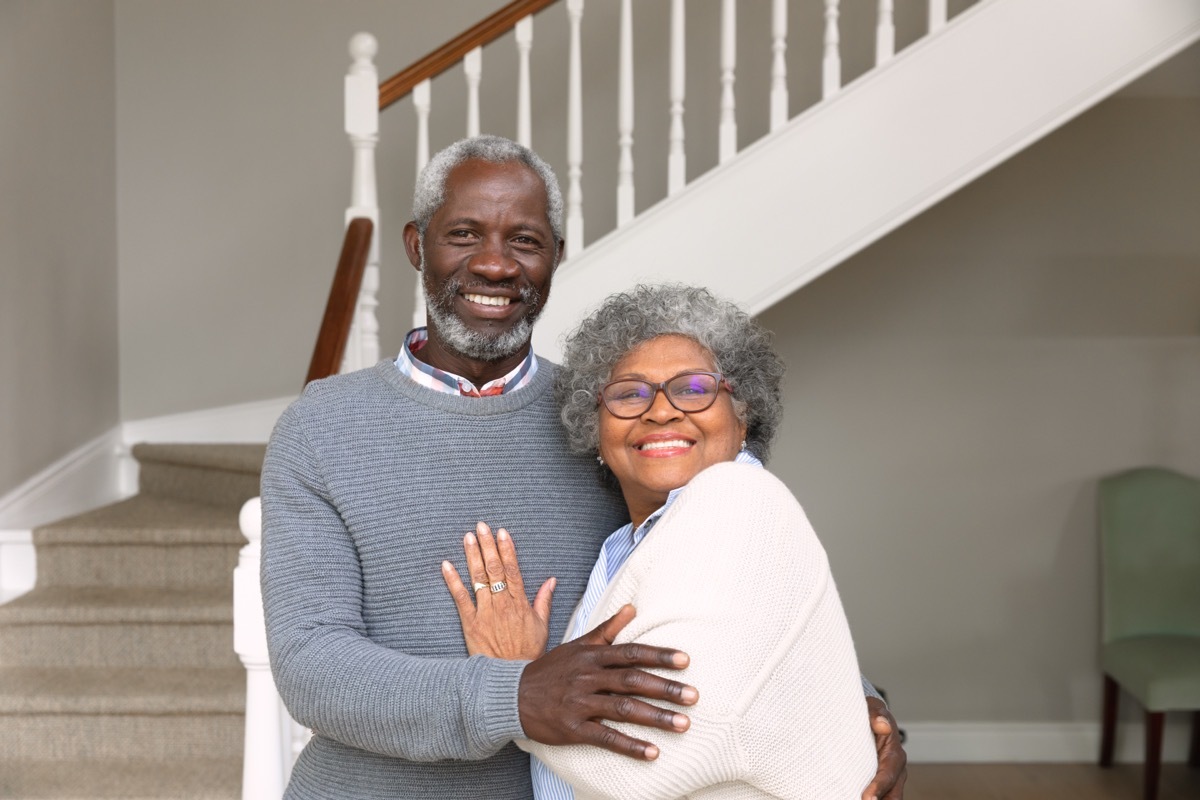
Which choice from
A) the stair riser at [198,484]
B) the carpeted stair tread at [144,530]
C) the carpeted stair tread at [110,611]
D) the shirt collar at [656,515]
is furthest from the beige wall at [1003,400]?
the shirt collar at [656,515]

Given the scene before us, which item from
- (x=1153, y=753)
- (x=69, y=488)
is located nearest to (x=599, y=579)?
(x=69, y=488)

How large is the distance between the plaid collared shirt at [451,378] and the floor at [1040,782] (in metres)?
3.10

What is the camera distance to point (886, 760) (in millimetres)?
1191

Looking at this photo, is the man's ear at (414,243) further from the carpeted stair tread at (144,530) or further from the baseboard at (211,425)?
the baseboard at (211,425)

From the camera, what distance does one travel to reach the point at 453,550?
4.39 ft

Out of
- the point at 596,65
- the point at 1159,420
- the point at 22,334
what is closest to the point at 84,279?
the point at 22,334

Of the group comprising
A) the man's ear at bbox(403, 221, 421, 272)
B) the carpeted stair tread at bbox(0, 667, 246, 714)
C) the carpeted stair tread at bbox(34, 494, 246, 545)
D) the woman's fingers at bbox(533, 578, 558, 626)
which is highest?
the man's ear at bbox(403, 221, 421, 272)

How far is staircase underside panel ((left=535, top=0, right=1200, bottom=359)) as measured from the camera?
3.10 m

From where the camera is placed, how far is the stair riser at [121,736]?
2.90m

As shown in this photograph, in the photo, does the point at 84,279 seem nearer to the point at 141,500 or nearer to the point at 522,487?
the point at 141,500

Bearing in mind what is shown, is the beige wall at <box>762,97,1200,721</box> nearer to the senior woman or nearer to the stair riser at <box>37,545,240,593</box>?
the stair riser at <box>37,545,240,593</box>

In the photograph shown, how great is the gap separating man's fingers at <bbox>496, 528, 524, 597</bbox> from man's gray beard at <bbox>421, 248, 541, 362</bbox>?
0.74ft

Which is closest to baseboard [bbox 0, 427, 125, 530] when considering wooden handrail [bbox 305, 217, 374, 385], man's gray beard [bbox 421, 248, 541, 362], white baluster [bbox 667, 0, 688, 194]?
wooden handrail [bbox 305, 217, 374, 385]

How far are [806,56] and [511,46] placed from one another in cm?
112
